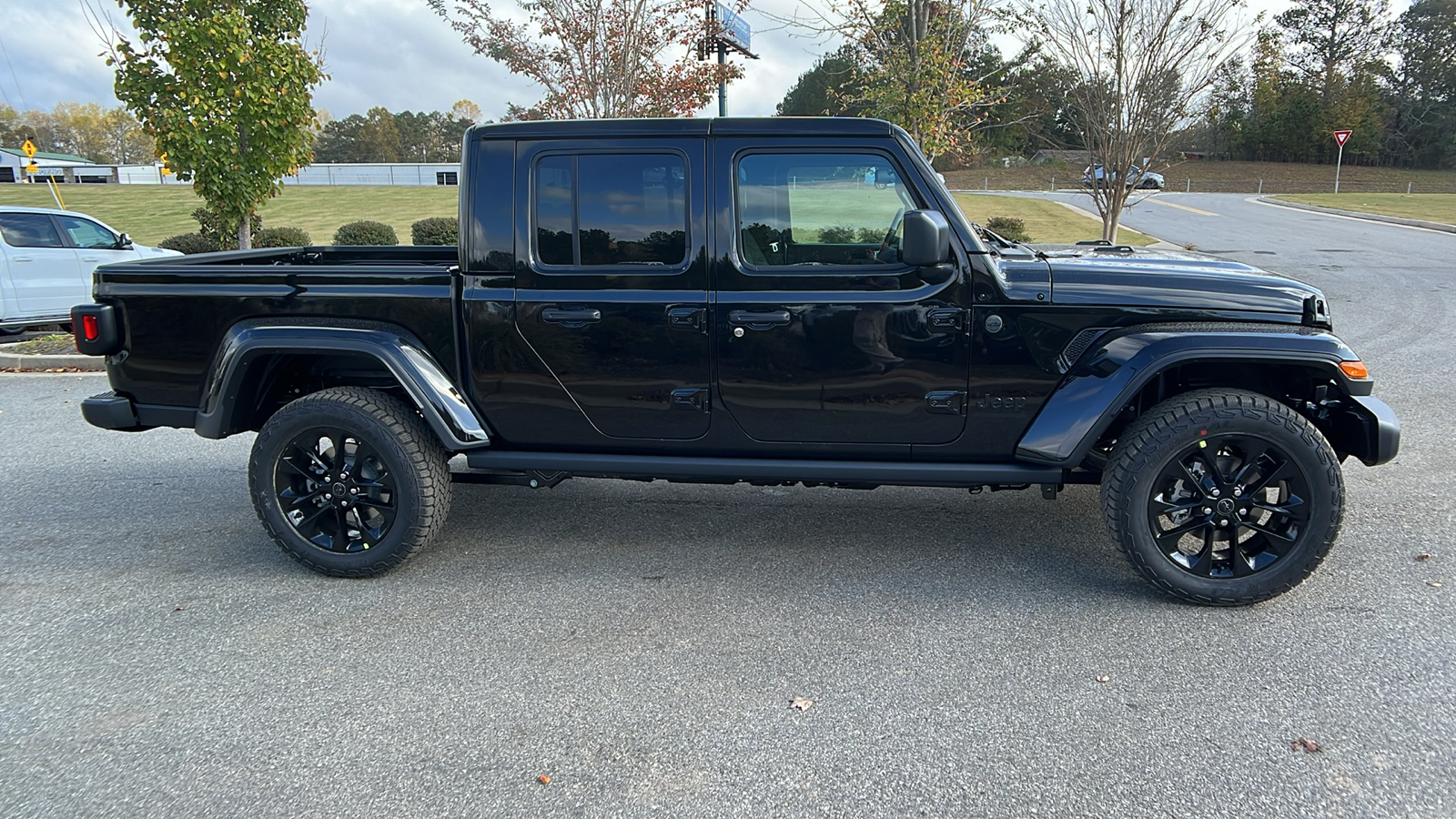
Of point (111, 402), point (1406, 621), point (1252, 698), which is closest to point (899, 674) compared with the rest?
point (1252, 698)

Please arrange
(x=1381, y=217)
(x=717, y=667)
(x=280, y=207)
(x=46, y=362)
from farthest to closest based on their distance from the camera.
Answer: (x=280, y=207)
(x=1381, y=217)
(x=46, y=362)
(x=717, y=667)

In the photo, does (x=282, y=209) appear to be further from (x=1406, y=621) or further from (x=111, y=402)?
(x=1406, y=621)

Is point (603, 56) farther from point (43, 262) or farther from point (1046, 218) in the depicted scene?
point (1046, 218)

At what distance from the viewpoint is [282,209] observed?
34125mm

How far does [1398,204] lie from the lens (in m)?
33.3

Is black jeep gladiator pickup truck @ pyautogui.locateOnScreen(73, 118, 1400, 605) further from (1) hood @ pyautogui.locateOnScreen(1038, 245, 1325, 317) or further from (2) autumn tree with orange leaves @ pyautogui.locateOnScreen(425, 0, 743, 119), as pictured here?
(2) autumn tree with orange leaves @ pyautogui.locateOnScreen(425, 0, 743, 119)

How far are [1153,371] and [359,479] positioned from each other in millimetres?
3286

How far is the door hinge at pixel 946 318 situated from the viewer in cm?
359

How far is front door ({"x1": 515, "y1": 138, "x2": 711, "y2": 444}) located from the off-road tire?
0.70 m

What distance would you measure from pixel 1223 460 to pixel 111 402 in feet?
16.0

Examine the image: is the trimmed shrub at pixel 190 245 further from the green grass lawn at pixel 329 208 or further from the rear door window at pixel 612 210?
the rear door window at pixel 612 210

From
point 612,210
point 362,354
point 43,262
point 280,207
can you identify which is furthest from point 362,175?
point 612,210

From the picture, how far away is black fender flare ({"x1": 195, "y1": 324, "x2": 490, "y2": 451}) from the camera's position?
3.79 meters

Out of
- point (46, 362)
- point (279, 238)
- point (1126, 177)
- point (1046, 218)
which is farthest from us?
point (1046, 218)
